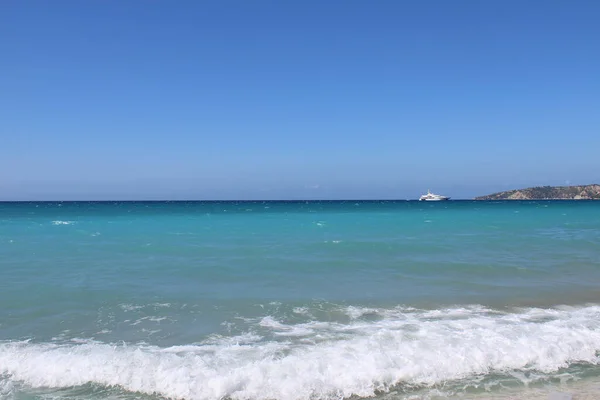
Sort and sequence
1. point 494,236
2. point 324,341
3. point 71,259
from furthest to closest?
point 494,236, point 71,259, point 324,341

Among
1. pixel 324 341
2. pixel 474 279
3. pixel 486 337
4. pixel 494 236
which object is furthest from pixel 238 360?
pixel 494 236

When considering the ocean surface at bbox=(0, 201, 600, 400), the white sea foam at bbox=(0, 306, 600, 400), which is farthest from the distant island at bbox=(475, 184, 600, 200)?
the white sea foam at bbox=(0, 306, 600, 400)

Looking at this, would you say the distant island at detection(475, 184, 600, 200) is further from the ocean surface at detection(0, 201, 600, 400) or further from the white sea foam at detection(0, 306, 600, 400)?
the white sea foam at detection(0, 306, 600, 400)

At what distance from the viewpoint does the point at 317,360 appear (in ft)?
21.3

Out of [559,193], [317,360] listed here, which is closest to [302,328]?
[317,360]

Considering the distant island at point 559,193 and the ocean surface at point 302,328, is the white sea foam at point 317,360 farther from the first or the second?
the distant island at point 559,193

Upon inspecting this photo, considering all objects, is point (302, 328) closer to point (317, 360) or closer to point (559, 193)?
point (317, 360)

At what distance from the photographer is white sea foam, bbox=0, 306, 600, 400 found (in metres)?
5.91

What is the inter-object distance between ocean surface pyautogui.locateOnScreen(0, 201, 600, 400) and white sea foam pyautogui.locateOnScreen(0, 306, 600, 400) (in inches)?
1.0

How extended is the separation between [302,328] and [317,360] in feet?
6.11

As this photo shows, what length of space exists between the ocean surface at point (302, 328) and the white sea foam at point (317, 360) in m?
0.02

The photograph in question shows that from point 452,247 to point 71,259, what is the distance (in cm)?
1829

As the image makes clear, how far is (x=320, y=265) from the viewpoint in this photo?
16.0 metres

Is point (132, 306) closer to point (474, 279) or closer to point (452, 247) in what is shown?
point (474, 279)
